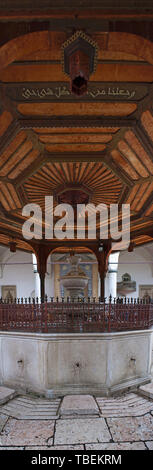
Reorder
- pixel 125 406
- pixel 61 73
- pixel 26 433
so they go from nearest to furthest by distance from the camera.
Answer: pixel 61 73 < pixel 26 433 < pixel 125 406

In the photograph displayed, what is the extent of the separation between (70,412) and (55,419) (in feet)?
0.85

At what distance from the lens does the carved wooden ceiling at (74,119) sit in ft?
7.04

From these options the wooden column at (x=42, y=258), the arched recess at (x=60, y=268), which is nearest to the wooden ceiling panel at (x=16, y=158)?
the wooden column at (x=42, y=258)

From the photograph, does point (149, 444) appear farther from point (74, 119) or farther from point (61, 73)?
point (61, 73)

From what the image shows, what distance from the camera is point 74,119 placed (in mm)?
3262

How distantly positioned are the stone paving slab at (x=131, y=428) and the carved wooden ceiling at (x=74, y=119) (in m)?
3.86

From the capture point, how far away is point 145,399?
474cm

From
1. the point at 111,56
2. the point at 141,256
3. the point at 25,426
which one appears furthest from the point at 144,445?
the point at 141,256

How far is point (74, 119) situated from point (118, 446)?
13.1ft

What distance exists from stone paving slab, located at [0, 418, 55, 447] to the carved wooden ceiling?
151 inches

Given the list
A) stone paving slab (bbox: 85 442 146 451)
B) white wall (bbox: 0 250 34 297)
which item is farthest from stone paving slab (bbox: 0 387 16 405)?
white wall (bbox: 0 250 34 297)

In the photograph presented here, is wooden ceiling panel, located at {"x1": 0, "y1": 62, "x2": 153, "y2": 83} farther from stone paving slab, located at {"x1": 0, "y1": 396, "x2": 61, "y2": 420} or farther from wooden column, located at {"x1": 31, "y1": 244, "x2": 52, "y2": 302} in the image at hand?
wooden column, located at {"x1": 31, "y1": 244, "x2": 52, "y2": 302}

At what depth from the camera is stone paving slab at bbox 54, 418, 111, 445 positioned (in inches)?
130

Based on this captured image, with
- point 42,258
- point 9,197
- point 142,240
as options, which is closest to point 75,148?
point 9,197
